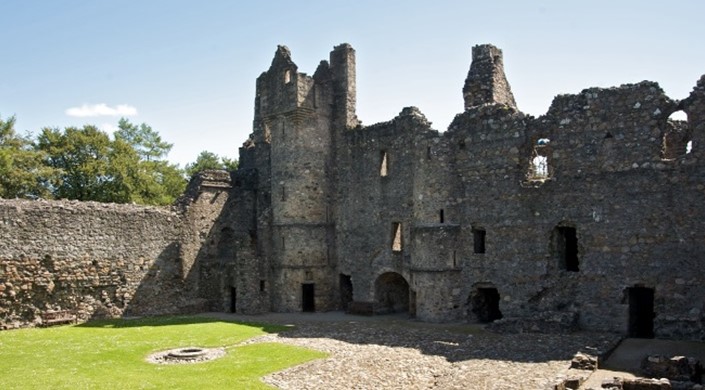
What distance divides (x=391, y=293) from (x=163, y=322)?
Result: 9386 millimetres

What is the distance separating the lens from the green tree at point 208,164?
55.6m

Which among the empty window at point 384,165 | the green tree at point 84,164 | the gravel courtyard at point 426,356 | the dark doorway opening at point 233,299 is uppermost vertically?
the green tree at point 84,164

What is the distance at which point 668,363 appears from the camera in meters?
13.2

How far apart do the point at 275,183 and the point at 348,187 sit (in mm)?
3347

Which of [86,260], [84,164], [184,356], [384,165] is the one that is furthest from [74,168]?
[184,356]

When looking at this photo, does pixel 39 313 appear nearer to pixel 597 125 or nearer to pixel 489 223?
pixel 489 223

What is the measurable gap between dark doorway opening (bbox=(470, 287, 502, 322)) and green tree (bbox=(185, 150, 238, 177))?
117 ft

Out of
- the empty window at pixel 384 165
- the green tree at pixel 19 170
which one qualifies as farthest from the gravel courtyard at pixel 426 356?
the green tree at pixel 19 170

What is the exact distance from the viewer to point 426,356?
54.0 feet

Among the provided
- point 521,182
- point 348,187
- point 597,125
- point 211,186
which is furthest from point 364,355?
point 211,186

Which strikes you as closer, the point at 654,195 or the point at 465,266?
the point at 654,195

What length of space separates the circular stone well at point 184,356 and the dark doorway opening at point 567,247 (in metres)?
11.2

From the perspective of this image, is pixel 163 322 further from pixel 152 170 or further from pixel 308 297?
pixel 152 170

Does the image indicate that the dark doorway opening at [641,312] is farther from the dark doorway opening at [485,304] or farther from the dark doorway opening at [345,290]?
the dark doorway opening at [345,290]
